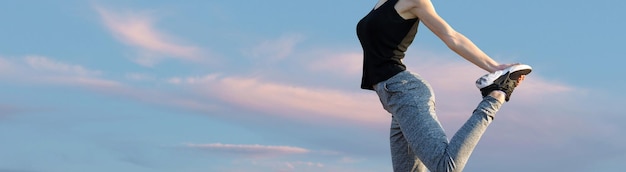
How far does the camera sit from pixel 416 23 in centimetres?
674

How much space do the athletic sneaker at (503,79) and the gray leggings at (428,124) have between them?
0.08m

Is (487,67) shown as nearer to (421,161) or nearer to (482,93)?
(482,93)

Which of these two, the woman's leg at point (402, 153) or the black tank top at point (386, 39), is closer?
the black tank top at point (386, 39)

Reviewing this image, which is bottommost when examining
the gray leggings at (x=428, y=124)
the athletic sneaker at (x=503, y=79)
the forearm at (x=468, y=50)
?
the gray leggings at (x=428, y=124)

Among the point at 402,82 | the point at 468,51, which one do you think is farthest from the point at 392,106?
the point at 468,51

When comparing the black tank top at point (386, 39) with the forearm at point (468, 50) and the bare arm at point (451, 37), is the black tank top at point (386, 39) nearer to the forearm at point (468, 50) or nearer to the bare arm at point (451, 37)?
the bare arm at point (451, 37)

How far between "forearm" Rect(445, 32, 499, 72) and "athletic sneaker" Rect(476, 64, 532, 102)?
0.08 metres

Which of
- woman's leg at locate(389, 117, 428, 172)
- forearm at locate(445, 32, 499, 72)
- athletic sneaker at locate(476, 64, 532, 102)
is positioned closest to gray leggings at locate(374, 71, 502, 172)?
athletic sneaker at locate(476, 64, 532, 102)

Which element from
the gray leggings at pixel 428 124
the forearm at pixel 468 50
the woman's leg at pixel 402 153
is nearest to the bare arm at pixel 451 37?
the forearm at pixel 468 50

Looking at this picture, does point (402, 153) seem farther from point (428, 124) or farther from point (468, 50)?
point (468, 50)

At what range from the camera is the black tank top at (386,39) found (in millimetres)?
6670

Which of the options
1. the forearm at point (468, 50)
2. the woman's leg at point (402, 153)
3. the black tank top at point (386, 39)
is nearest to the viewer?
the forearm at point (468, 50)

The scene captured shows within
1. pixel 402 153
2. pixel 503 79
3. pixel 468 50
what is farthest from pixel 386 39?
pixel 402 153

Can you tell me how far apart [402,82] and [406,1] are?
0.53 meters
